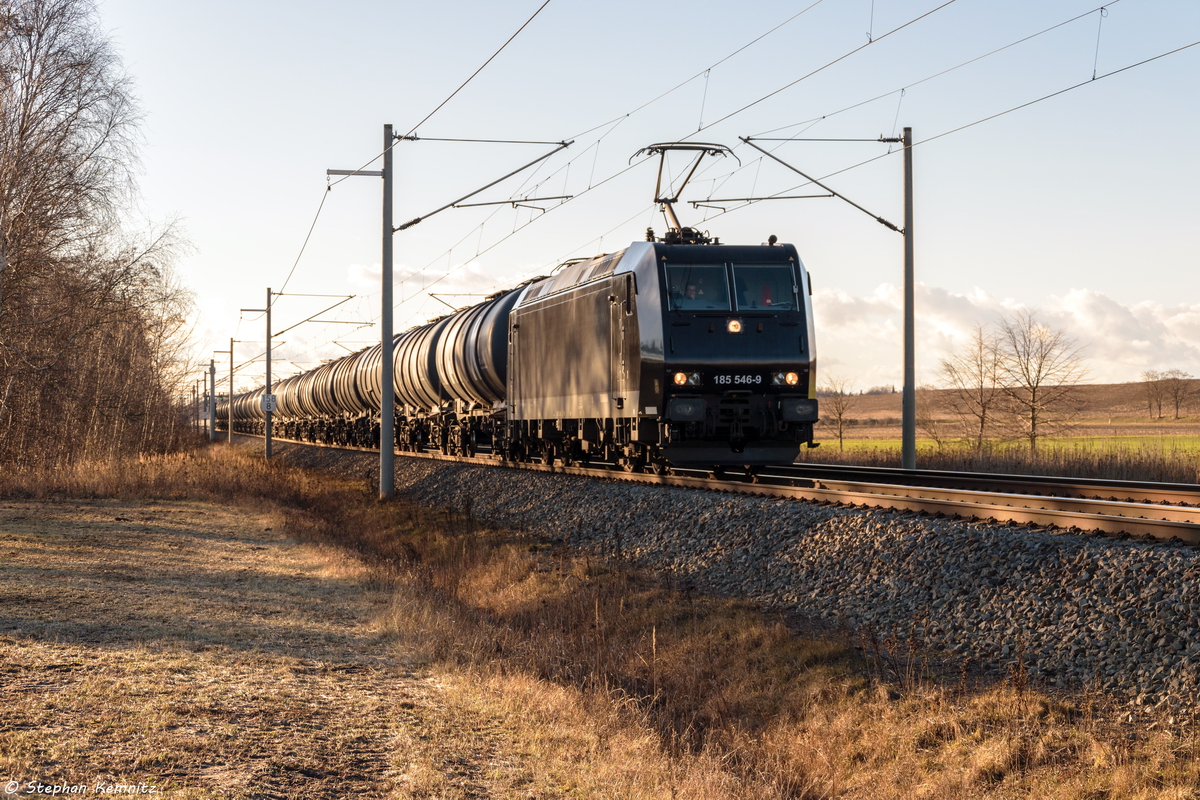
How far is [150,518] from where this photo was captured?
1938 cm

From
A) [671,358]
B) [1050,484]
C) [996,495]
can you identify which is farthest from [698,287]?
[996,495]

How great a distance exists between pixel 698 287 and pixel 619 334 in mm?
1497

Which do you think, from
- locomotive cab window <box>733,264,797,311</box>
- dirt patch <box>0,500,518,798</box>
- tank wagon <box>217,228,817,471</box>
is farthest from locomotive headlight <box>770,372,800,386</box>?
dirt patch <box>0,500,518,798</box>

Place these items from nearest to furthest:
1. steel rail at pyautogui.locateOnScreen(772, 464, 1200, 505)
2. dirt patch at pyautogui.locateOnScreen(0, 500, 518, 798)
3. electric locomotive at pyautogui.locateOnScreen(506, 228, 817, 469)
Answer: dirt patch at pyautogui.locateOnScreen(0, 500, 518, 798) < steel rail at pyautogui.locateOnScreen(772, 464, 1200, 505) < electric locomotive at pyautogui.locateOnScreen(506, 228, 817, 469)

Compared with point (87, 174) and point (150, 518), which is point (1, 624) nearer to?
point (150, 518)

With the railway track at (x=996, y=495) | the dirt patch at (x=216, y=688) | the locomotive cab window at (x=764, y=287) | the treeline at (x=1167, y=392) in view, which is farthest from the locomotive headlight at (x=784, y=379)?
the treeline at (x=1167, y=392)

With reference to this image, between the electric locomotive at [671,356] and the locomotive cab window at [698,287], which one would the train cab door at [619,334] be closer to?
the electric locomotive at [671,356]

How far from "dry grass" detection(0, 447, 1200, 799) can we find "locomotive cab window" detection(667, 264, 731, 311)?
4269 millimetres

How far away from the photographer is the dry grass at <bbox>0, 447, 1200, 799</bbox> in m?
6.04

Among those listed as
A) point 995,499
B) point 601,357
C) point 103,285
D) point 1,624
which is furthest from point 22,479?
point 995,499

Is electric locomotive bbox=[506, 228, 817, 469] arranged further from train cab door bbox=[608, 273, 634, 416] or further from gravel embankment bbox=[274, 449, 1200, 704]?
gravel embankment bbox=[274, 449, 1200, 704]

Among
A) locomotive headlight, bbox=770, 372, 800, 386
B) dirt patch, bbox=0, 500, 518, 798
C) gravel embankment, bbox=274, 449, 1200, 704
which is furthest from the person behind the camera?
locomotive headlight, bbox=770, 372, 800, 386

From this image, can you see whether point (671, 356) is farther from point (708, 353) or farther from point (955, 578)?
point (955, 578)

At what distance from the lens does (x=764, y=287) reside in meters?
15.9
